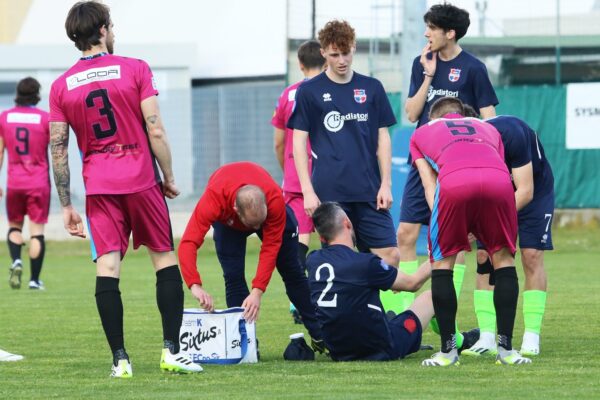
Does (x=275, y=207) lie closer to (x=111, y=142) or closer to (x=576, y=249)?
(x=111, y=142)

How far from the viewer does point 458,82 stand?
891cm

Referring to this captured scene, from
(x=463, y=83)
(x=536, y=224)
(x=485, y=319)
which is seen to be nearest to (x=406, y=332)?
(x=485, y=319)

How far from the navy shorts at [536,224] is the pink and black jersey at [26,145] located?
7.73m

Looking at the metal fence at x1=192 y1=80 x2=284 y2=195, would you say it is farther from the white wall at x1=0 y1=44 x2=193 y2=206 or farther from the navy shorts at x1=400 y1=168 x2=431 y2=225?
the navy shorts at x1=400 y1=168 x2=431 y2=225

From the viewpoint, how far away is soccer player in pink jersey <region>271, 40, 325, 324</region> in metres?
10.4

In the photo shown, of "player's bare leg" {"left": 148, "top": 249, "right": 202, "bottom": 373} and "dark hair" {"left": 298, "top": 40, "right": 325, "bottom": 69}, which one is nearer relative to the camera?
"player's bare leg" {"left": 148, "top": 249, "right": 202, "bottom": 373}

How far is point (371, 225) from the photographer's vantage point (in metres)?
8.91

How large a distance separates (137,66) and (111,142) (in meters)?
0.45

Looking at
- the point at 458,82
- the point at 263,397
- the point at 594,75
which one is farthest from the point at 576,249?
the point at 263,397

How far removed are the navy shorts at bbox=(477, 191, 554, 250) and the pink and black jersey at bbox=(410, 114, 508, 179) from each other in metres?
0.84

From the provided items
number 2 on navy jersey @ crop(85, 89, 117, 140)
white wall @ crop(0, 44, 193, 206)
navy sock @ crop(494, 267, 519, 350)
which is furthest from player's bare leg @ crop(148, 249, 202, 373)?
white wall @ crop(0, 44, 193, 206)

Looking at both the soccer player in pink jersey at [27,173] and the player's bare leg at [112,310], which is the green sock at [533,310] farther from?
the soccer player in pink jersey at [27,173]

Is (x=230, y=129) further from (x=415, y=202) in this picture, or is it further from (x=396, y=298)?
(x=415, y=202)

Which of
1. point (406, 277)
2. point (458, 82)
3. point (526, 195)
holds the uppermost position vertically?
point (458, 82)
